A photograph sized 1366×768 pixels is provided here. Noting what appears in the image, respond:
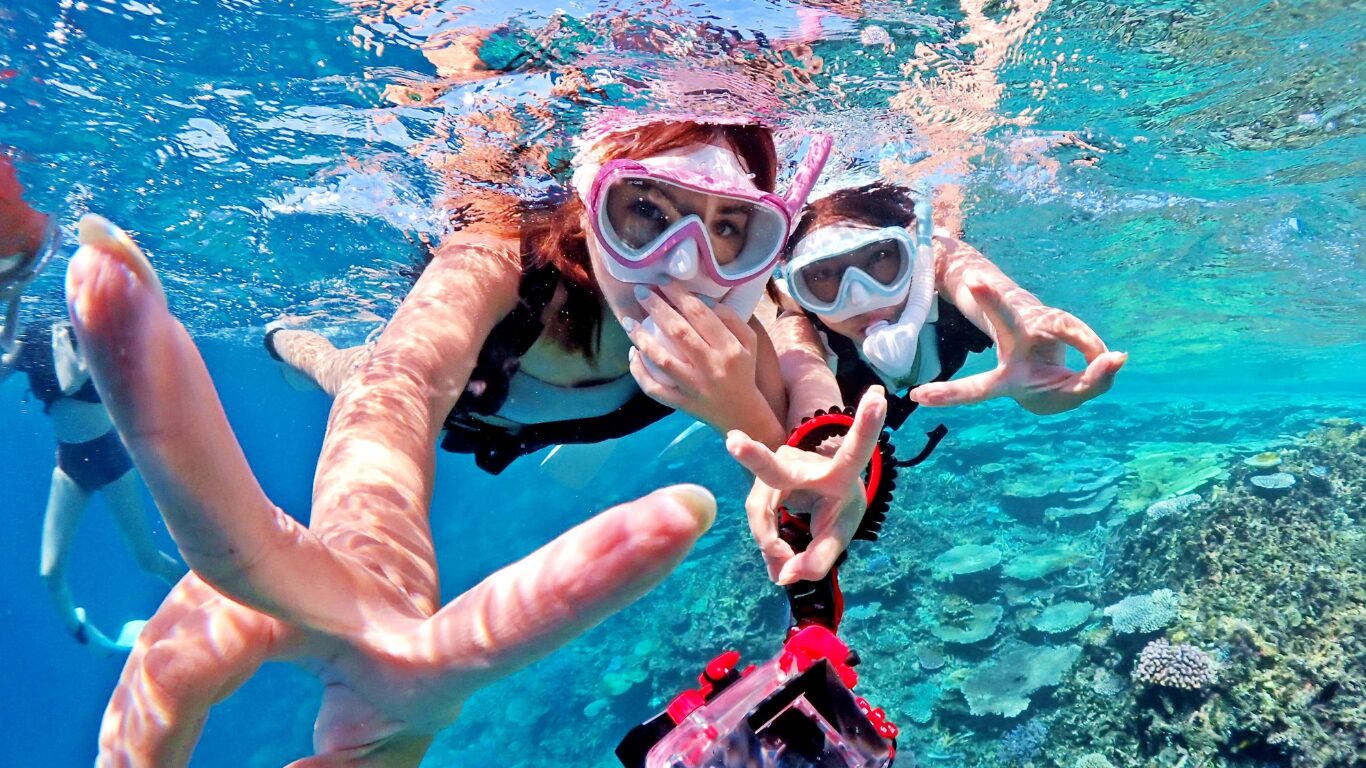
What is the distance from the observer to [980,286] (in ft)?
8.63

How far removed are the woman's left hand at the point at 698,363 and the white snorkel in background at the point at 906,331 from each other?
73.0 inches

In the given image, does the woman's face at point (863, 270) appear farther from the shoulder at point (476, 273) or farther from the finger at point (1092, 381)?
the shoulder at point (476, 273)

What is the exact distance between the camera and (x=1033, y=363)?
3014 mm

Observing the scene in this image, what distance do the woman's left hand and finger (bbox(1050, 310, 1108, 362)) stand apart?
133 centimetres

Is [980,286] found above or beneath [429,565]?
above

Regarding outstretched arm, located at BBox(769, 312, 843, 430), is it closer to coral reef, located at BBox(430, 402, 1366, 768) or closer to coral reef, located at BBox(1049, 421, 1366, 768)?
coral reef, located at BBox(430, 402, 1366, 768)

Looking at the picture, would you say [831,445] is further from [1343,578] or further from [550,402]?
[1343,578]

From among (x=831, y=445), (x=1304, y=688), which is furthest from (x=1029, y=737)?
(x=831, y=445)

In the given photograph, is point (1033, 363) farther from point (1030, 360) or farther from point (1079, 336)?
point (1079, 336)

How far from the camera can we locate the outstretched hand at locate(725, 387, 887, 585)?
2.15 meters

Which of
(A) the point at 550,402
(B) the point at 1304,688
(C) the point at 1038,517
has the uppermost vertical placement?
(A) the point at 550,402

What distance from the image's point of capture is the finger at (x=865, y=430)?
6.92ft

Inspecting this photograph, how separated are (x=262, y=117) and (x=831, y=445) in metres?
6.41

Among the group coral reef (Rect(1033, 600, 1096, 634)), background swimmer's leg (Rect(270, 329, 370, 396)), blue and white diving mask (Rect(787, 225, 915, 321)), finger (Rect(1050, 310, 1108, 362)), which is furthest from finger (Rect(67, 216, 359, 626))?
coral reef (Rect(1033, 600, 1096, 634))
